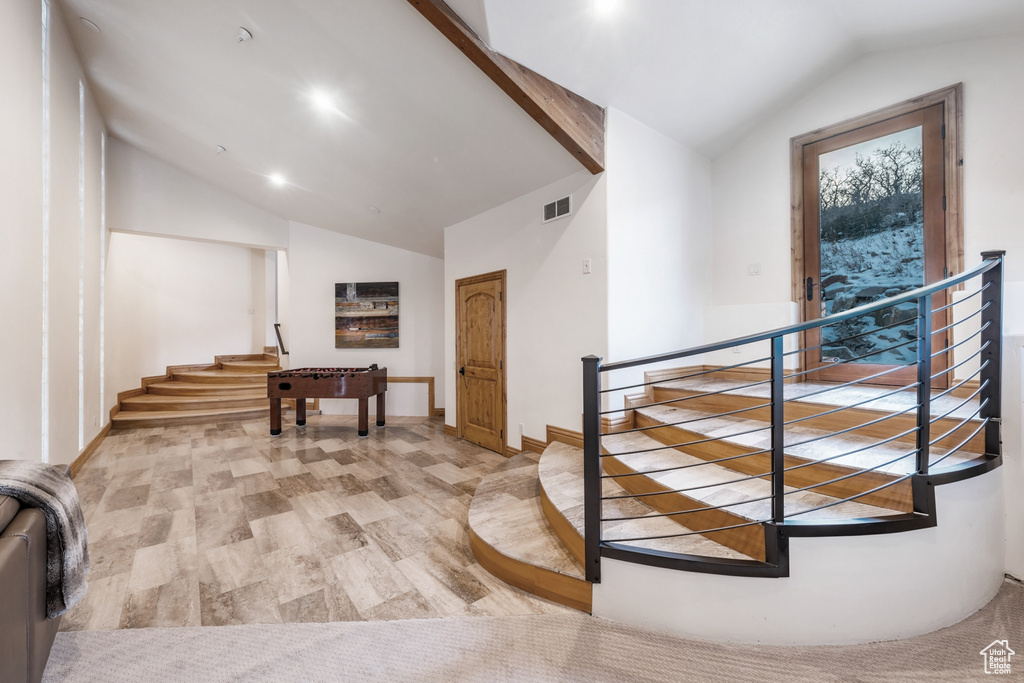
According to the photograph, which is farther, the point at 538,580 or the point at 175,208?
the point at 175,208

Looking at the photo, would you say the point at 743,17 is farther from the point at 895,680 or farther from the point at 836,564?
the point at 895,680

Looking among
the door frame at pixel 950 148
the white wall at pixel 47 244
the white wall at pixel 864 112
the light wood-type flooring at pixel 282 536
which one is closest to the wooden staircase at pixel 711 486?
the light wood-type flooring at pixel 282 536

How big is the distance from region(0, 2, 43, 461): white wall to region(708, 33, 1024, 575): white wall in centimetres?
537

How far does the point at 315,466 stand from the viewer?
13.5 ft

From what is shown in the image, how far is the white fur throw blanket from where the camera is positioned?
1389 mm

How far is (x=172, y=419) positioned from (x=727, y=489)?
7.34 m

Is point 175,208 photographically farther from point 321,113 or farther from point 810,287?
point 810,287

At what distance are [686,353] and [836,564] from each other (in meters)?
1.06

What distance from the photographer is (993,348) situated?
1.99 m

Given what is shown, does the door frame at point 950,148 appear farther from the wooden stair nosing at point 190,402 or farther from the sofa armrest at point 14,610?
the wooden stair nosing at point 190,402

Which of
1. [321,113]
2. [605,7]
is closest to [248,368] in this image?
[321,113]

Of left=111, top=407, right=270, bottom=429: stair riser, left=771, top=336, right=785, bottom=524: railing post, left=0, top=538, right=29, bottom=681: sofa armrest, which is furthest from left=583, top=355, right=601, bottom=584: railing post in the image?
left=111, top=407, right=270, bottom=429: stair riser

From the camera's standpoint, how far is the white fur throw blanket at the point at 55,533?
139 centimetres

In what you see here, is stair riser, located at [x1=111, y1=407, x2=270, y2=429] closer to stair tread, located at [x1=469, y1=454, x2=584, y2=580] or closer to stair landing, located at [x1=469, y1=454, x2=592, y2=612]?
stair tread, located at [x1=469, y1=454, x2=584, y2=580]
